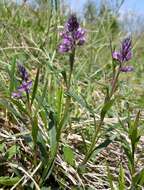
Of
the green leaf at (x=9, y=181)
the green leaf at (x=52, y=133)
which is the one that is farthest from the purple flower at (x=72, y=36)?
the green leaf at (x=9, y=181)

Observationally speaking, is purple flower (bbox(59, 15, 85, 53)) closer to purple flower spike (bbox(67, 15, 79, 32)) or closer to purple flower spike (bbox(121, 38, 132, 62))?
purple flower spike (bbox(67, 15, 79, 32))

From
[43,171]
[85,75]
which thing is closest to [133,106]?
[85,75]

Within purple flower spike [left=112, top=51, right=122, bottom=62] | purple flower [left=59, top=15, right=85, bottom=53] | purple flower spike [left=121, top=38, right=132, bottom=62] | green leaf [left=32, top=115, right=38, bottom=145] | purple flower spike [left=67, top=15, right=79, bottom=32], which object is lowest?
green leaf [left=32, top=115, right=38, bottom=145]

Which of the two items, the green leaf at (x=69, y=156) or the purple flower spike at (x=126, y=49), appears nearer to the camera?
the purple flower spike at (x=126, y=49)

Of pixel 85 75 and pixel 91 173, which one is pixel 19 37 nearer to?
pixel 85 75

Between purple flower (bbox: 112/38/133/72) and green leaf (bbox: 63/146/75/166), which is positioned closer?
purple flower (bbox: 112/38/133/72)

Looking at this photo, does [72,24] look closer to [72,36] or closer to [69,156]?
[72,36]

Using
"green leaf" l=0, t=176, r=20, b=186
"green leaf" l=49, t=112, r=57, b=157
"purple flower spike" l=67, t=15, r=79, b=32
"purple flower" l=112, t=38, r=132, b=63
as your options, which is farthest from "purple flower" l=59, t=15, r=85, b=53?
"green leaf" l=0, t=176, r=20, b=186

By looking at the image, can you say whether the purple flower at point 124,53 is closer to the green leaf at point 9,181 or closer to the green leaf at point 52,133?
the green leaf at point 52,133

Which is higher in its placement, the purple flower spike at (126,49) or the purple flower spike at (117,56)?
the purple flower spike at (126,49)

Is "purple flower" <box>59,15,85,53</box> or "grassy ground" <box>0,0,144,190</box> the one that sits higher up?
"purple flower" <box>59,15,85,53</box>

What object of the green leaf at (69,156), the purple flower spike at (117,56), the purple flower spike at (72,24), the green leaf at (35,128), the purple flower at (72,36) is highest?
the purple flower spike at (72,24)
